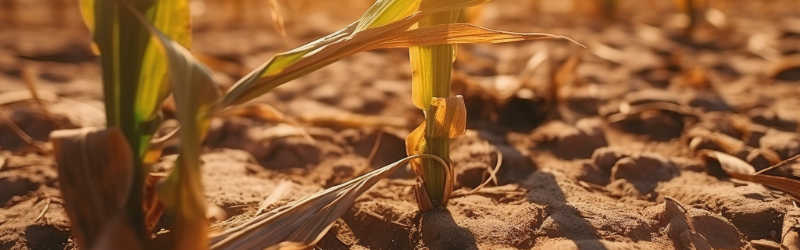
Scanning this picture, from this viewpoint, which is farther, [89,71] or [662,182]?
[89,71]

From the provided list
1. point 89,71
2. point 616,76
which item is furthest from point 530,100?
point 89,71

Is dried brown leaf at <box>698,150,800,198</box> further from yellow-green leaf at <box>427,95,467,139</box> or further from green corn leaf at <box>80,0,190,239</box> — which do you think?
green corn leaf at <box>80,0,190,239</box>

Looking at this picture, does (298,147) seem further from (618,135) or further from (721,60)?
(721,60)

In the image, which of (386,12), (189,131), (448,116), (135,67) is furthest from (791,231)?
(135,67)

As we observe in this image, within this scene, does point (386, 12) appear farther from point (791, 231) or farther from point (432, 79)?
point (791, 231)

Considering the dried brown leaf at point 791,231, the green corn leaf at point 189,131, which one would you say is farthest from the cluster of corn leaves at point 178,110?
the dried brown leaf at point 791,231

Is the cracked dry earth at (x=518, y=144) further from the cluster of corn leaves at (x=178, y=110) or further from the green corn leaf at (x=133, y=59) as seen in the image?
the green corn leaf at (x=133, y=59)
